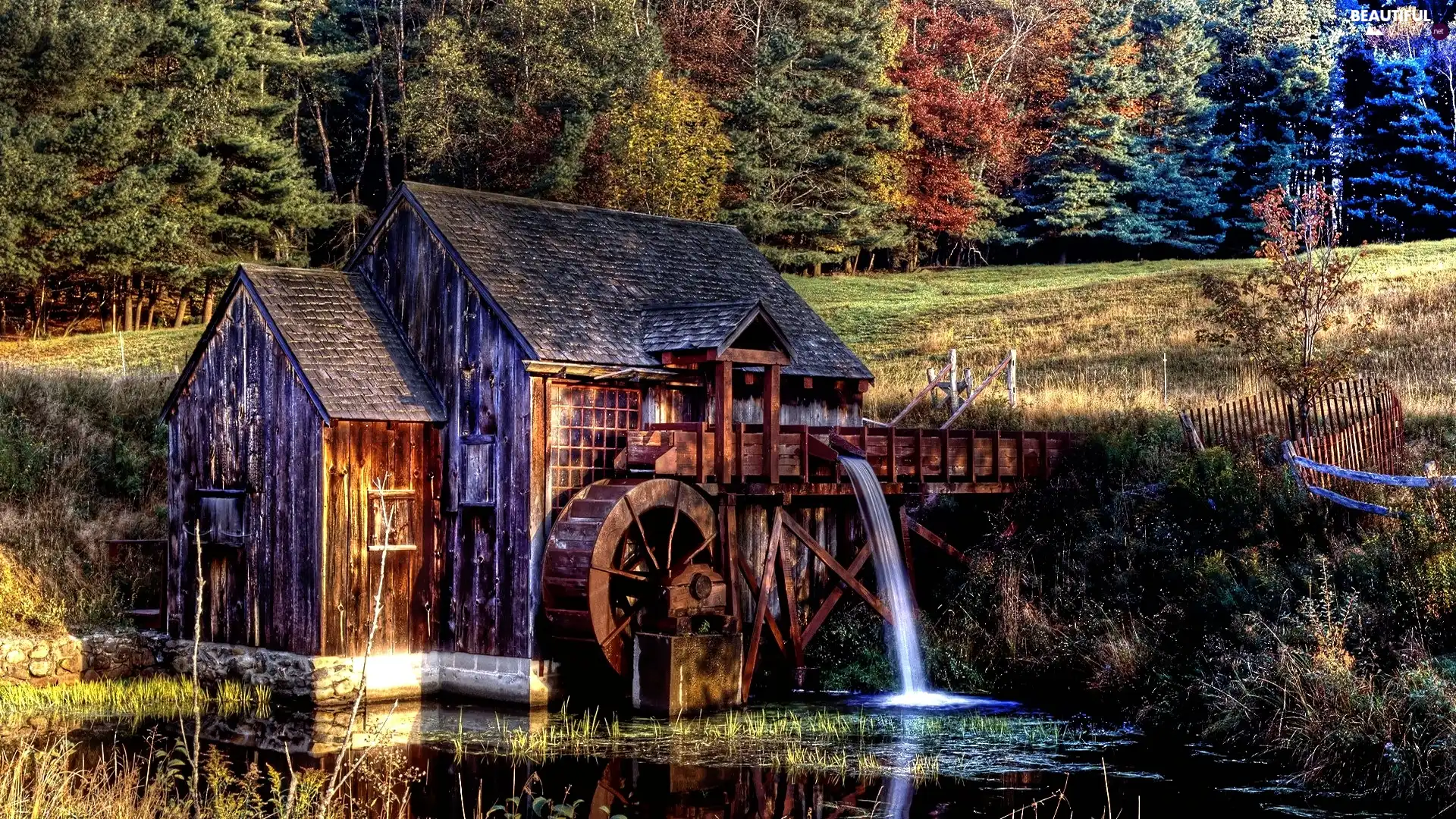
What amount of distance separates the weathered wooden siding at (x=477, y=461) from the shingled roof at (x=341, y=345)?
1.29 ft

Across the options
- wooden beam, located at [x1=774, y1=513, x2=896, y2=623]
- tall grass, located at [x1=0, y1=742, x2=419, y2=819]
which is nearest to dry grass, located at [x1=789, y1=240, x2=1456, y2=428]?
wooden beam, located at [x1=774, y1=513, x2=896, y2=623]

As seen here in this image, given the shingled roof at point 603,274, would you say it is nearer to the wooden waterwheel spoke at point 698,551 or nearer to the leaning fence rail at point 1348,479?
the wooden waterwheel spoke at point 698,551

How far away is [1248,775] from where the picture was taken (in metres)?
15.8

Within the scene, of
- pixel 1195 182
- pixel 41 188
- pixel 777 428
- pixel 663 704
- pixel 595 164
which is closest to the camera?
pixel 663 704

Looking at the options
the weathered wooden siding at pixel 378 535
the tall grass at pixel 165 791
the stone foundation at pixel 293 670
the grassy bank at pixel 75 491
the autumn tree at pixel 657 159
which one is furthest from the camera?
the autumn tree at pixel 657 159

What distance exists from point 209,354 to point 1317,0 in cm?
5993

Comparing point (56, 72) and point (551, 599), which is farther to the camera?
point (56, 72)

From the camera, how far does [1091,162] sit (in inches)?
2549

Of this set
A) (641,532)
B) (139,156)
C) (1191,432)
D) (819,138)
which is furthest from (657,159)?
(641,532)

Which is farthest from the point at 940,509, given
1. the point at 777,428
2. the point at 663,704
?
the point at 663,704

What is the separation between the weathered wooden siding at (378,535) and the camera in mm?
20484

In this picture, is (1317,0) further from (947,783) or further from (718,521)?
(947,783)

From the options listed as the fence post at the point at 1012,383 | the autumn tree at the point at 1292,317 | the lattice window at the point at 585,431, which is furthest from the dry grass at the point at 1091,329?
the lattice window at the point at 585,431

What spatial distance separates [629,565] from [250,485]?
5.34 m
